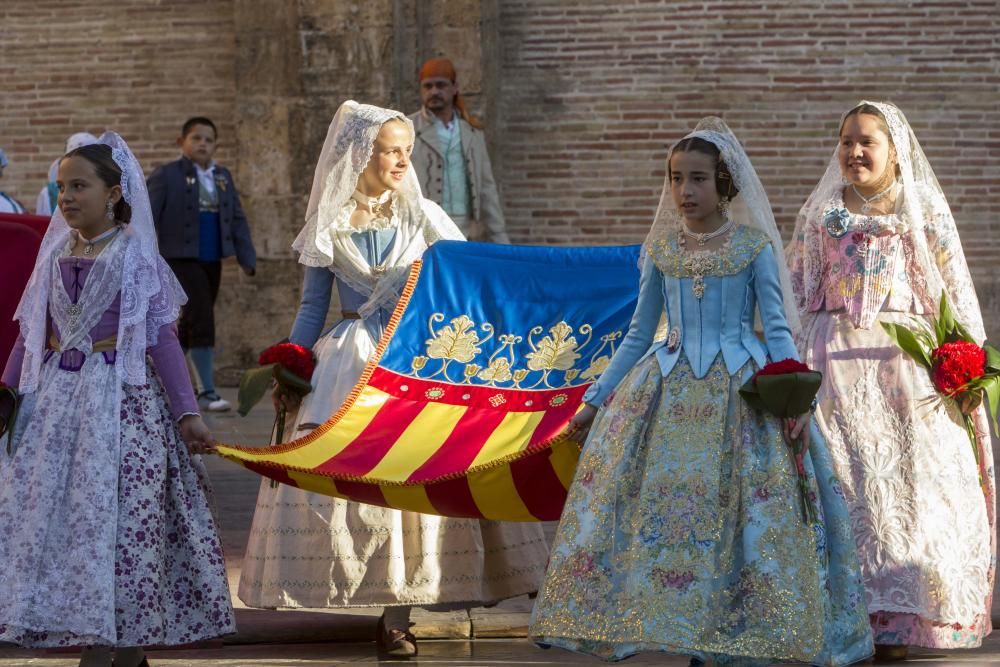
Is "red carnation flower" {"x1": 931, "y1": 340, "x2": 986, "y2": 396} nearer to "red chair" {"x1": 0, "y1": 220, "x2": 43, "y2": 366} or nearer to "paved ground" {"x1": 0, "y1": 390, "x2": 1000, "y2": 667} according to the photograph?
"paved ground" {"x1": 0, "y1": 390, "x2": 1000, "y2": 667}

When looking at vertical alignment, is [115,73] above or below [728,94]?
above

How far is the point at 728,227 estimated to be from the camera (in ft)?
17.3

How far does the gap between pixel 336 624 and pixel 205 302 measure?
16.9 feet

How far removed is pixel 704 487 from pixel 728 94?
27.5 ft

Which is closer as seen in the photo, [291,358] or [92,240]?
[92,240]

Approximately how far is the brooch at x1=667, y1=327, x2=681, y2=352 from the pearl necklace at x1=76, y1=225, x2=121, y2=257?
5.61ft

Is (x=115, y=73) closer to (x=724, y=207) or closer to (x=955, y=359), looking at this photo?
(x=955, y=359)

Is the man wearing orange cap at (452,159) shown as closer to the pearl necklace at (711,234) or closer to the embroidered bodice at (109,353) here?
the embroidered bodice at (109,353)

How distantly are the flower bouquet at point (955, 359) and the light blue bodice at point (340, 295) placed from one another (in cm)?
173

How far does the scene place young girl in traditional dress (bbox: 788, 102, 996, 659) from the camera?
230 inches

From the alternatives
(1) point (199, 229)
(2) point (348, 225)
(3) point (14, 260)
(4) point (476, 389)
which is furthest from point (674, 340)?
(1) point (199, 229)

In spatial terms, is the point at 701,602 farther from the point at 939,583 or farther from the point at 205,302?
the point at 205,302

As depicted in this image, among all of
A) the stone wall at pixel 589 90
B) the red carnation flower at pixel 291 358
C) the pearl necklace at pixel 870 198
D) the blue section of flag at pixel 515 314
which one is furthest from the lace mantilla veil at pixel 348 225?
the stone wall at pixel 589 90

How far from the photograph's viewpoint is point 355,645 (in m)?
6.27
